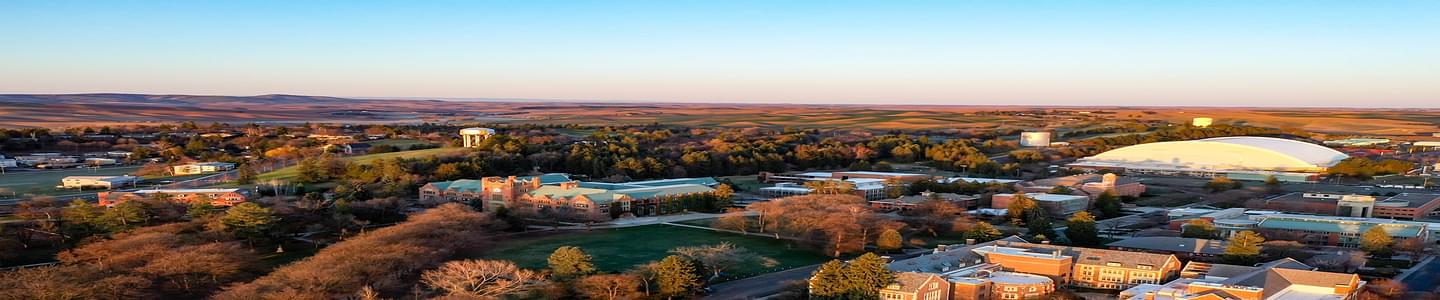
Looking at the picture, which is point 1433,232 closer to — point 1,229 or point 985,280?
point 985,280

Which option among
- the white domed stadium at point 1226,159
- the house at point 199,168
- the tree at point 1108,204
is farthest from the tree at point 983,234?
the house at point 199,168

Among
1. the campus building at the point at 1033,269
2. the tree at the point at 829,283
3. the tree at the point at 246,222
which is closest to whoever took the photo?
the tree at the point at 829,283

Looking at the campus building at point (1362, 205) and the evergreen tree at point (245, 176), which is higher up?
the evergreen tree at point (245, 176)

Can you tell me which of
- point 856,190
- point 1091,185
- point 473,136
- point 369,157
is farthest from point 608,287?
point 473,136

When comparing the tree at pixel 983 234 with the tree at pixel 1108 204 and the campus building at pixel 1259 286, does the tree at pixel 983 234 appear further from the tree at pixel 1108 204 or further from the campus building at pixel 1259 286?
the tree at pixel 1108 204

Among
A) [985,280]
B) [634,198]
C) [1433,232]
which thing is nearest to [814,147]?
[634,198]

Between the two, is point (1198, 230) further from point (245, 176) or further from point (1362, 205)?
point (245, 176)

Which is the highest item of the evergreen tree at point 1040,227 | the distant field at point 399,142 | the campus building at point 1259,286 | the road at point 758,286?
the campus building at point 1259,286
